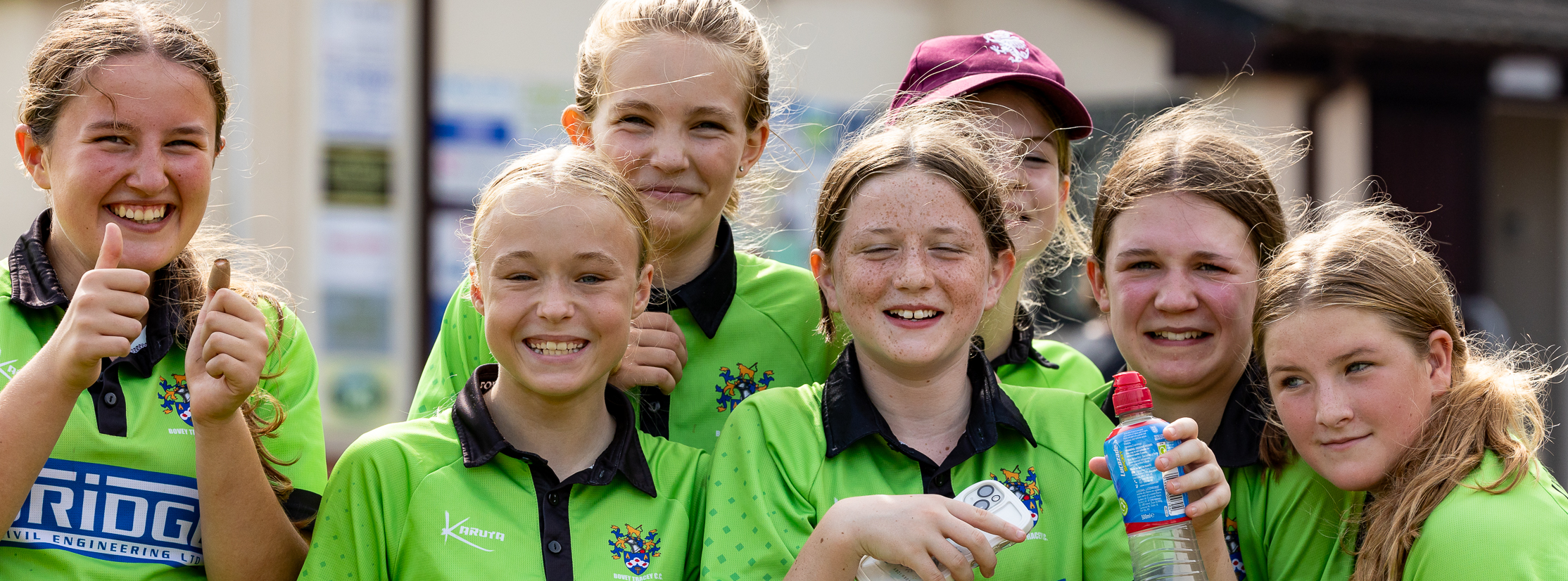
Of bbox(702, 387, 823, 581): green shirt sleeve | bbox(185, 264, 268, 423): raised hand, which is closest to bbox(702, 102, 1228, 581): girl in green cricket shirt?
bbox(702, 387, 823, 581): green shirt sleeve

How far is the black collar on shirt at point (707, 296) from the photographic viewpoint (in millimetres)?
2998

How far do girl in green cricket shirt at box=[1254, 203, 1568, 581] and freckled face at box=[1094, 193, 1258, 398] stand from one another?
0.13m

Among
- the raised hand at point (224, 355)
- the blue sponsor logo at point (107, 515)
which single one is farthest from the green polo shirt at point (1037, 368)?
the blue sponsor logo at point (107, 515)

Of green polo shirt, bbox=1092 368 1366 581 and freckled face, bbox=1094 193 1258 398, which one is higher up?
freckled face, bbox=1094 193 1258 398

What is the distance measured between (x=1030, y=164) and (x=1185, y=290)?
2.10 feet

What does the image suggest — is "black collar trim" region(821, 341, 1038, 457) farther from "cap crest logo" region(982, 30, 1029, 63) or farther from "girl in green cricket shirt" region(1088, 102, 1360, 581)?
"cap crest logo" region(982, 30, 1029, 63)

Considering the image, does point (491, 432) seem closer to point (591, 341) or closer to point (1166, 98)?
point (591, 341)

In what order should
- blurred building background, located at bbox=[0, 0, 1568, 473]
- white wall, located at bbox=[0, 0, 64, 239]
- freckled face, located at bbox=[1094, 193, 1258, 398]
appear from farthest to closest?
blurred building background, located at bbox=[0, 0, 1568, 473] < white wall, located at bbox=[0, 0, 64, 239] < freckled face, located at bbox=[1094, 193, 1258, 398]

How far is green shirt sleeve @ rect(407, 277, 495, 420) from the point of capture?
115 inches

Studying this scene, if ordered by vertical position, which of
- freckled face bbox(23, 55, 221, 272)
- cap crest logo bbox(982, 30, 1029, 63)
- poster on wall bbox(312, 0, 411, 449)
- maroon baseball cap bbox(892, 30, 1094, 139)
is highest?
cap crest logo bbox(982, 30, 1029, 63)

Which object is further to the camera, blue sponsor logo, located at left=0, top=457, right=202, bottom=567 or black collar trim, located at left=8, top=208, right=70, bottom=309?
black collar trim, located at left=8, top=208, right=70, bottom=309

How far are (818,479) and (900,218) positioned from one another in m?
0.53

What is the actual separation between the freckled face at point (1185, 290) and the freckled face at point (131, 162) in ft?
6.35

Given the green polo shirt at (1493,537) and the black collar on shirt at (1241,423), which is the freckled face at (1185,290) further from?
the green polo shirt at (1493,537)
